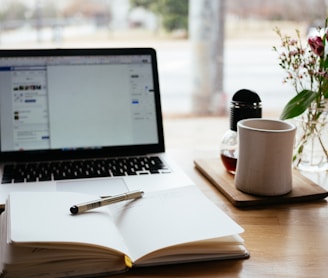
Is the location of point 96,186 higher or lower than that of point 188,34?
lower

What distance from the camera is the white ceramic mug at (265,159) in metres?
0.96

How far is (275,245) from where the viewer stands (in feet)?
2.73

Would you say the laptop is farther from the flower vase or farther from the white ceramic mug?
the flower vase

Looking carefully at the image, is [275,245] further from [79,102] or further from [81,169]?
[79,102]

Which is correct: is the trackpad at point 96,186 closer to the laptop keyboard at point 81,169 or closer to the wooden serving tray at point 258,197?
the laptop keyboard at point 81,169

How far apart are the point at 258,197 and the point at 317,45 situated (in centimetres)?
36

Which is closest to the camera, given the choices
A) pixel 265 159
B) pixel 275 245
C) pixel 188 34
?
pixel 275 245

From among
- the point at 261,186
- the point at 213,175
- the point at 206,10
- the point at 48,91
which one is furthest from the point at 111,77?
the point at 206,10

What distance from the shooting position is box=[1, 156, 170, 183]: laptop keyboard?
1106 millimetres

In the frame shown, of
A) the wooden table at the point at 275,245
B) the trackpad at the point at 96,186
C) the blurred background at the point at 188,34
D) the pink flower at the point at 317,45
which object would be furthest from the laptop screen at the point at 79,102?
the blurred background at the point at 188,34

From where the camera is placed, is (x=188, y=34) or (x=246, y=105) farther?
(x=188, y=34)

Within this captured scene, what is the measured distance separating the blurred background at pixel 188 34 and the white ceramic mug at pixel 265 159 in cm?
305

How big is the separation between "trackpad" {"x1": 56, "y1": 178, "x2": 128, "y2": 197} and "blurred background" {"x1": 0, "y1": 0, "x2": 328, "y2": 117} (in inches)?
119

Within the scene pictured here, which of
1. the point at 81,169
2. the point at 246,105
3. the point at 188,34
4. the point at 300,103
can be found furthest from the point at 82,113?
the point at 188,34
